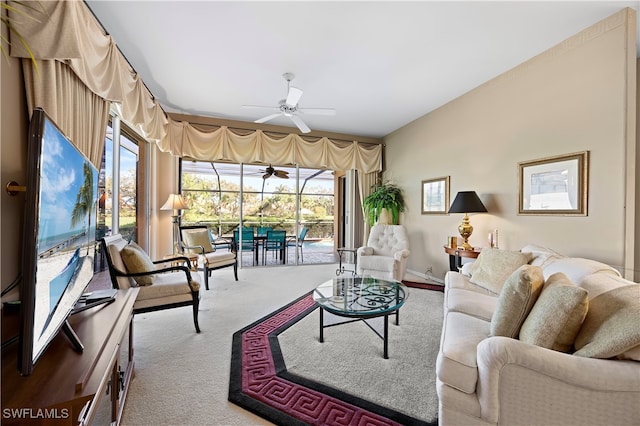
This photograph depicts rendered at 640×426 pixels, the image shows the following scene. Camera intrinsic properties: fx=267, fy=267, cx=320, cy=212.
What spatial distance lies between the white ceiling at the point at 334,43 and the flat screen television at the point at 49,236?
1813mm

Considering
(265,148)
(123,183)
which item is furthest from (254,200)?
(123,183)

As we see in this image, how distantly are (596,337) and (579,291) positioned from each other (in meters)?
0.19

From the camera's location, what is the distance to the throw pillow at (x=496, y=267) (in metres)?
2.41

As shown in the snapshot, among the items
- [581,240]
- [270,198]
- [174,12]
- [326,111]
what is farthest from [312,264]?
[174,12]

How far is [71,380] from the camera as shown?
943 millimetres

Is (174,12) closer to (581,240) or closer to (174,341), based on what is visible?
(174,341)

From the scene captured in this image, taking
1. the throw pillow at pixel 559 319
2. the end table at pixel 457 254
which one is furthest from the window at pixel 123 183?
the end table at pixel 457 254

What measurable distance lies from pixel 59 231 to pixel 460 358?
185 cm

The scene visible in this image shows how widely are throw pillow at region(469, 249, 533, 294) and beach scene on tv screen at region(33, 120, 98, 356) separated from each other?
295 centimetres

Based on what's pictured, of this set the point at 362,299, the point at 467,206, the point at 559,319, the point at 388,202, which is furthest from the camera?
the point at 388,202

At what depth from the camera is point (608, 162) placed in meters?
2.37

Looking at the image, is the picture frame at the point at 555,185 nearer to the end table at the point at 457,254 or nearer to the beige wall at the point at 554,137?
the beige wall at the point at 554,137

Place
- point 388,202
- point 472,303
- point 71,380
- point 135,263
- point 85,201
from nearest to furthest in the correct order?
point 71,380 → point 85,201 → point 472,303 → point 135,263 → point 388,202

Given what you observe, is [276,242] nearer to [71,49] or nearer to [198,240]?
[198,240]
